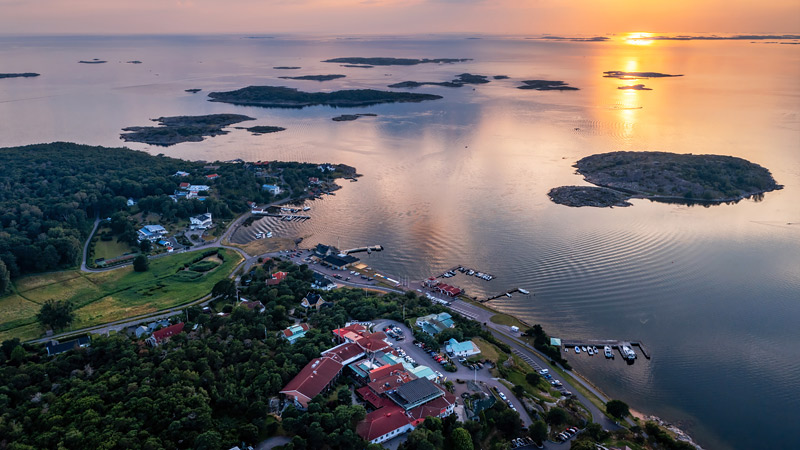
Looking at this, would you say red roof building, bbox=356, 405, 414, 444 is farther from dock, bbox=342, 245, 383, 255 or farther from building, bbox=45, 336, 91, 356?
dock, bbox=342, 245, 383, 255

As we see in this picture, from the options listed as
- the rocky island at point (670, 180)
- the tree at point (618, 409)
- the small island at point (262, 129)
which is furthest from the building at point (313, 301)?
the small island at point (262, 129)

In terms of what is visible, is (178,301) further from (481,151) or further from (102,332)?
(481,151)

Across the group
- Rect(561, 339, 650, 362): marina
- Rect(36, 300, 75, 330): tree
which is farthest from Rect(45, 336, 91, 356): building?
Rect(561, 339, 650, 362): marina

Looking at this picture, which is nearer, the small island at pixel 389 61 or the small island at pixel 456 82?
the small island at pixel 456 82

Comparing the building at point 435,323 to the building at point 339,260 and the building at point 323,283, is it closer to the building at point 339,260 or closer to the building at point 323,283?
the building at point 323,283

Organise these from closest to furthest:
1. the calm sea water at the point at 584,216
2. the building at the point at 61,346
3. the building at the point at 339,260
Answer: the building at the point at 61,346 → the calm sea water at the point at 584,216 → the building at the point at 339,260
